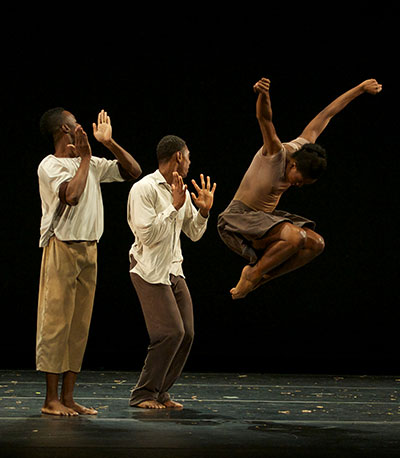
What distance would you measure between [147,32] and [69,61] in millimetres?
603

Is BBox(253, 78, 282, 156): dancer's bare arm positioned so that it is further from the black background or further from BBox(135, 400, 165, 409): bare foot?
the black background

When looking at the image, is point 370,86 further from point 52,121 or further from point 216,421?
point 216,421

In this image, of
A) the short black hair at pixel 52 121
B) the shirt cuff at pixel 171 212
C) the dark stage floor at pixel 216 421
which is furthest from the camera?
the shirt cuff at pixel 171 212

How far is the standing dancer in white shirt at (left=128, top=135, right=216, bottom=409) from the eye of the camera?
185 inches

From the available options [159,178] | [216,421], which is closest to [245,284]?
[216,421]

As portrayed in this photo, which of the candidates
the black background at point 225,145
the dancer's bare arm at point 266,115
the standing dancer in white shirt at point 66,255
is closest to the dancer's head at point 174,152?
the standing dancer in white shirt at point 66,255

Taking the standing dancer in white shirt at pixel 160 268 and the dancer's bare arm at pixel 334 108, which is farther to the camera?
the standing dancer in white shirt at pixel 160 268

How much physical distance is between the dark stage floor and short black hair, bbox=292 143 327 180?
1.15 m

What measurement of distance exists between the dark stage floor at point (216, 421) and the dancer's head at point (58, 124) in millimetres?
1365

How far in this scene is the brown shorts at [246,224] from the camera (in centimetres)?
436

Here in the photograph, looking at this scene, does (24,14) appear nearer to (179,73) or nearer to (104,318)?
(179,73)

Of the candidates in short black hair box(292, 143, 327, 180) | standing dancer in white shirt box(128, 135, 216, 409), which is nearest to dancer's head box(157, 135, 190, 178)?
standing dancer in white shirt box(128, 135, 216, 409)

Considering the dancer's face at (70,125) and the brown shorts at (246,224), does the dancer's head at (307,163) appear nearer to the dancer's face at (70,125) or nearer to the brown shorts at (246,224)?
the brown shorts at (246,224)

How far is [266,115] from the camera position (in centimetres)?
411
